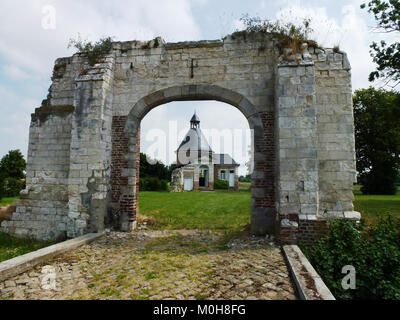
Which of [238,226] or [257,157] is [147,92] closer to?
[257,157]

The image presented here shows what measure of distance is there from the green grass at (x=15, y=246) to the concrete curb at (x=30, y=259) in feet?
4.26

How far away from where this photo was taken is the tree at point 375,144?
19297 mm

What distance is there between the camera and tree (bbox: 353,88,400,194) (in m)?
19.3

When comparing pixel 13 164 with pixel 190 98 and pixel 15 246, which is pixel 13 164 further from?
pixel 190 98

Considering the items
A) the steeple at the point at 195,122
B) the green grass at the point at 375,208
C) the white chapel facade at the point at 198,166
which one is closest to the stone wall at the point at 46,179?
the green grass at the point at 375,208

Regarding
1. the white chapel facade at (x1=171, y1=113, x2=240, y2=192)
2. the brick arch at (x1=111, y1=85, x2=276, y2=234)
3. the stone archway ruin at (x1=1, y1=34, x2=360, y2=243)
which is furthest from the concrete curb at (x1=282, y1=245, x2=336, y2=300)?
the white chapel facade at (x1=171, y1=113, x2=240, y2=192)

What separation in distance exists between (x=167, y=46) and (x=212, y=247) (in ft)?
17.2

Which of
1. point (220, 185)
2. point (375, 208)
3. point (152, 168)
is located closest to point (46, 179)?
point (375, 208)

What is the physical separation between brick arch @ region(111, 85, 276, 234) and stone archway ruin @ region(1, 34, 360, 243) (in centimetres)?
2

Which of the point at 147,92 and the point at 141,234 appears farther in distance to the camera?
the point at 147,92

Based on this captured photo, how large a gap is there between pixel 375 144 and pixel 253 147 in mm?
19349

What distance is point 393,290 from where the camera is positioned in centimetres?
409
